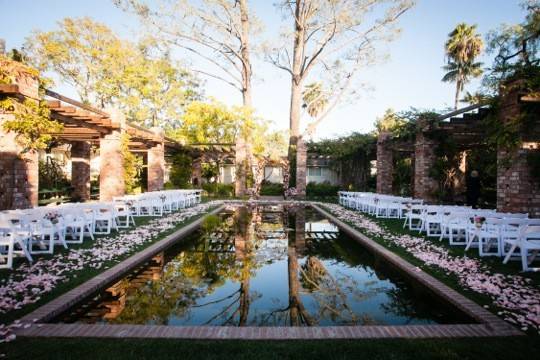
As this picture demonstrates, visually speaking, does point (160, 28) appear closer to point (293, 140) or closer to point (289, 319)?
point (293, 140)

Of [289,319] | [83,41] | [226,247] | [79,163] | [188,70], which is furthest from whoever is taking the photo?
[188,70]

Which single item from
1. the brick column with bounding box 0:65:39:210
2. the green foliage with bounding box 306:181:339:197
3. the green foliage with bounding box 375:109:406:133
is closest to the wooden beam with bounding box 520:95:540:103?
the green foliage with bounding box 375:109:406:133

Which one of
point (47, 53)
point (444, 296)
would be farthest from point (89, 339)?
point (47, 53)

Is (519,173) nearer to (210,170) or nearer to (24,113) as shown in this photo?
(24,113)

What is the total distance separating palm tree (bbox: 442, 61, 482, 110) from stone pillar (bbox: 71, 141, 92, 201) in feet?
91.1

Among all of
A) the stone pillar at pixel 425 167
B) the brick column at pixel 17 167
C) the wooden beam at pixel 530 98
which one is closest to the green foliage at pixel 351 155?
the stone pillar at pixel 425 167

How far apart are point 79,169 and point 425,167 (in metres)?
16.9

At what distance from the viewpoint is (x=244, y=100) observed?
26.8 metres

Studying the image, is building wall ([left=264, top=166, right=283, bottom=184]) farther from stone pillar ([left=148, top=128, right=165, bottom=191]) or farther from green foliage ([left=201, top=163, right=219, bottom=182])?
stone pillar ([left=148, top=128, right=165, bottom=191])

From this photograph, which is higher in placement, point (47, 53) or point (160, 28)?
point (160, 28)

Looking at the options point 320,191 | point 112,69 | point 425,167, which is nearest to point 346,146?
point 320,191

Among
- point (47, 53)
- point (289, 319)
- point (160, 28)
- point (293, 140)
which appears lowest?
point (289, 319)

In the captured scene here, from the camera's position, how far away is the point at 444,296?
465 cm

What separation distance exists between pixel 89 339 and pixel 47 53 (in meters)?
27.4
